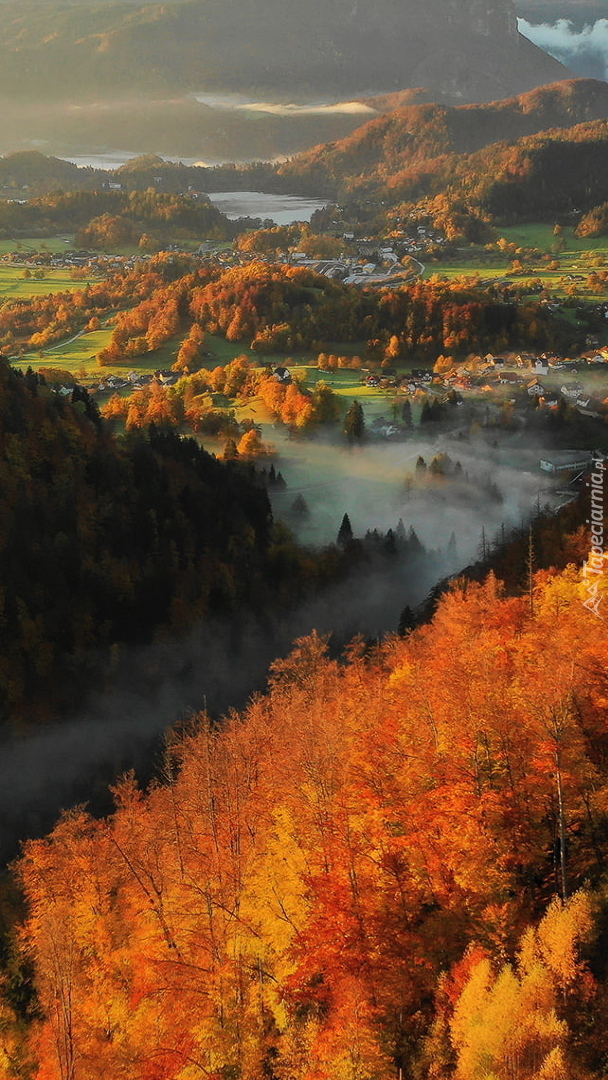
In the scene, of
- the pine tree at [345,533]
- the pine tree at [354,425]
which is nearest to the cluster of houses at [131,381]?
the pine tree at [354,425]

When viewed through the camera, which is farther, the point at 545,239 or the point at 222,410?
the point at 545,239

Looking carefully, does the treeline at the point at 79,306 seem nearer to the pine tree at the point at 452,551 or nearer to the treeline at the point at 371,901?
the pine tree at the point at 452,551

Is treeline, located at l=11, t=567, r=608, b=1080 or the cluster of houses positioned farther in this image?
the cluster of houses

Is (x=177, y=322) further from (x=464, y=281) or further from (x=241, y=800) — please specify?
(x=241, y=800)

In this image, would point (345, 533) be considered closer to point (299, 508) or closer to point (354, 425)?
point (299, 508)

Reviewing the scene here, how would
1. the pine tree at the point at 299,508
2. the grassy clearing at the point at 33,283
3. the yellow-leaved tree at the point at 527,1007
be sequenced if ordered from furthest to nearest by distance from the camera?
the grassy clearing at the point at 33,283
the pine tree at the point at 299,508
the yellow-leaved tree at the point at 527,1007

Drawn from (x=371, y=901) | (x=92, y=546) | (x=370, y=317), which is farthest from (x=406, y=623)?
(x=370, y=317)

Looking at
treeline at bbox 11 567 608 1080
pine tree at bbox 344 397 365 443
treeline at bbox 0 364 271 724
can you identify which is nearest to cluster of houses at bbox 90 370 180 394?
pine tree at bbox 344 397 365 443

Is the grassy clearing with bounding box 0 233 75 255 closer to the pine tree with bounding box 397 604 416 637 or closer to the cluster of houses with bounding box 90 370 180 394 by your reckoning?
the cluster of houses with bounding box 90 370 180 394
